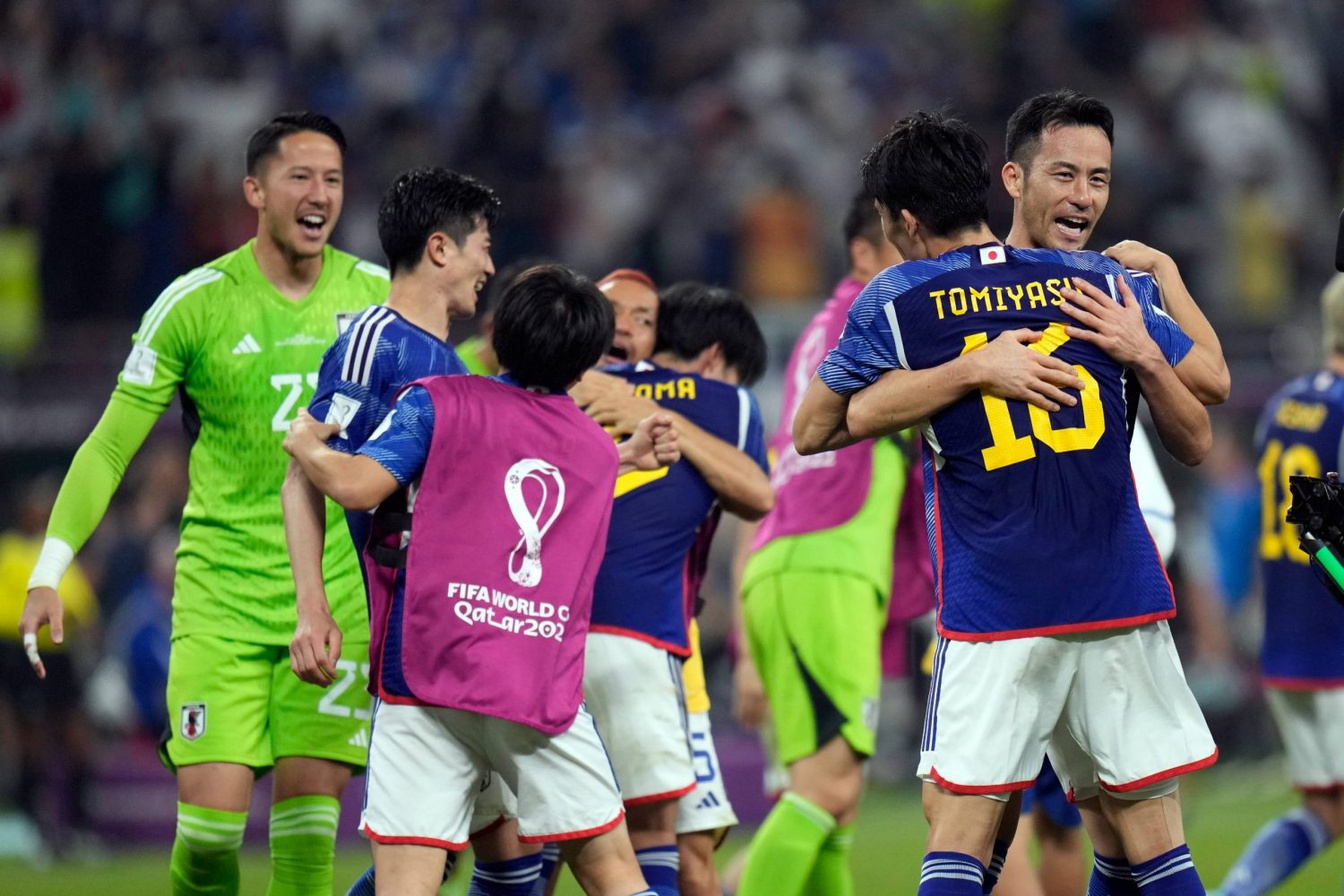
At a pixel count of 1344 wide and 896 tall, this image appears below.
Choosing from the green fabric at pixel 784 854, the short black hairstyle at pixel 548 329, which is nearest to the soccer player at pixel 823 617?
the green fabric at pixel 784 854

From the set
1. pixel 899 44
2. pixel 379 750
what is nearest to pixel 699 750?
pixel 379 750

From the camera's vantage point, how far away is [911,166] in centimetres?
447

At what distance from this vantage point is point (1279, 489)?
7410 mm

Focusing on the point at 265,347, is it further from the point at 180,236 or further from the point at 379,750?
the point at 180,236

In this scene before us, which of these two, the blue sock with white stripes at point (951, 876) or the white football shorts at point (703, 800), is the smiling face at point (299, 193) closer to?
the white football shorts at point (703, 800)

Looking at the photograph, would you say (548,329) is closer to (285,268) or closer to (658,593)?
(658,593)

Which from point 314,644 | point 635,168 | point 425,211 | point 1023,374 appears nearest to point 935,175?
point 1023,374

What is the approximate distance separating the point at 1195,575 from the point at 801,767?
8.04 m

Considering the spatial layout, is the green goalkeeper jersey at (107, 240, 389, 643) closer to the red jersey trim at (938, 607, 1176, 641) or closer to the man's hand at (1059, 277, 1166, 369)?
the red jersey trim at (938, 607, 1176, 641)

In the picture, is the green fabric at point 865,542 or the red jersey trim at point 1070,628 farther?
the green fabric at point 865,542

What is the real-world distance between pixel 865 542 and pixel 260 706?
7.39 ft

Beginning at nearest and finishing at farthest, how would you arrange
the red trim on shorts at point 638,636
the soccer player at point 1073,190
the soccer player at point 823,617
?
the soccer player at point 1073,190, the red trim on shorts at point 638,636, the soccer player at point 823,617

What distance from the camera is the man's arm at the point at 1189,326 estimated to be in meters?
4.54

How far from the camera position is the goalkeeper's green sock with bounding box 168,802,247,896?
17.8 ft
